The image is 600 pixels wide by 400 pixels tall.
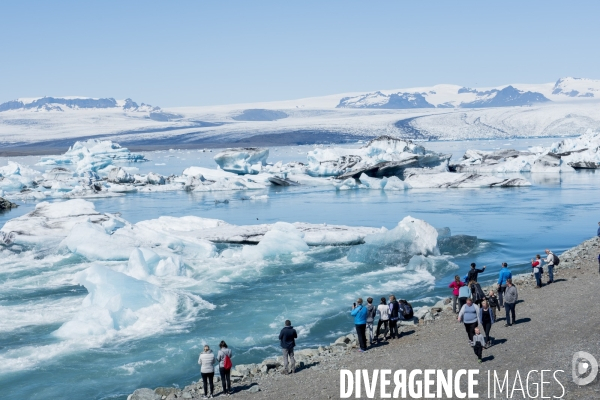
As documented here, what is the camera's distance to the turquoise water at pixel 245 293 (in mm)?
11312

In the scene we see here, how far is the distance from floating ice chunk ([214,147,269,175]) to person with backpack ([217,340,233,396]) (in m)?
39.6

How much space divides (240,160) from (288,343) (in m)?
39.9

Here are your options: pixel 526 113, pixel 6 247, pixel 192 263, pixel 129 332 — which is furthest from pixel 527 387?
pixel 526 113

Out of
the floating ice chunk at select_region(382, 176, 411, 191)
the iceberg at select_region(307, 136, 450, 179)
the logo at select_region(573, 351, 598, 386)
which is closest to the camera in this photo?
the logo at select_region(573, 351, 598, 386)

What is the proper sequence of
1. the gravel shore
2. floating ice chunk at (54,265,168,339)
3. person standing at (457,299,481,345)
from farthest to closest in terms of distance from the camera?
floating ice chunk at (54,265,168,339) → person standing at (457,299,481,345) → the gravel shore

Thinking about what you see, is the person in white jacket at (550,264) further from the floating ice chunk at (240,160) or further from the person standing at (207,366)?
the floating ice chunk at (240,160)

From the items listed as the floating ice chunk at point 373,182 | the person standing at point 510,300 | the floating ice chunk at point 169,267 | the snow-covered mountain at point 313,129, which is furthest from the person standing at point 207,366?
the snow-covered mountain at point 313,129

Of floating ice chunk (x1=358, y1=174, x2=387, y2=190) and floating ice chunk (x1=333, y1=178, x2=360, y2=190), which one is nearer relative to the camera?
floating ice chunk (x1=358, y1=174, x2=387, y2=190)

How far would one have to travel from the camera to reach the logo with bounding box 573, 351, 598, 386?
8.20 meters

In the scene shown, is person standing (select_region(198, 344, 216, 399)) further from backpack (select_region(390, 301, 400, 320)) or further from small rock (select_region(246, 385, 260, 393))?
backpack (select_region(390, 301, 400, 320))

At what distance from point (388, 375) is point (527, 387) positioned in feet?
6.14

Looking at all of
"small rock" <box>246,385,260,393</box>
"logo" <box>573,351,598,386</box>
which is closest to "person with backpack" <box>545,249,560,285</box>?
"logo" <box>573,351,598,386</box>

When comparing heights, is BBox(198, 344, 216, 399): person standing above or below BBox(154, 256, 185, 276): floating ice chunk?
above

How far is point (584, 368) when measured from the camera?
8570 mm
